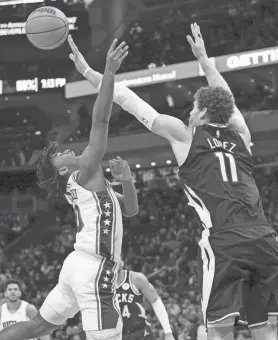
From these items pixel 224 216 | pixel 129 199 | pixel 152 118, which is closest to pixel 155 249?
pixel 129 199

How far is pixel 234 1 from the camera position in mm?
22406

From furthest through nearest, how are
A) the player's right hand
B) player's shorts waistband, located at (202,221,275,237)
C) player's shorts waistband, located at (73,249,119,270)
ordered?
player's shorts waistband, located at (73,249,119,270), the player's right hand, player's shorts waistband, located at (202,221,275,237)

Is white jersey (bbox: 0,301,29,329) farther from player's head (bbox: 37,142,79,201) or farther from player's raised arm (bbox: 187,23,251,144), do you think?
player's raised arm (bbox: 187,23,251,144)

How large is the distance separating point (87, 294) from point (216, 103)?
1.71 m

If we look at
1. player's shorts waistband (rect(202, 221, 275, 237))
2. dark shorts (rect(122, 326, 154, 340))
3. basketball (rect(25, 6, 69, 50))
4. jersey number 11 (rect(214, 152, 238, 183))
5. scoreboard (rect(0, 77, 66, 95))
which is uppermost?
scoreboard (rect(0, 77, 66, 95))

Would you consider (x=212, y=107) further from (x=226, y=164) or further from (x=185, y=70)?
(x=185, y=70)

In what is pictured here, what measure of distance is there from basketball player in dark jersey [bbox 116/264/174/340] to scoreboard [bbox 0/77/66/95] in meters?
17.2

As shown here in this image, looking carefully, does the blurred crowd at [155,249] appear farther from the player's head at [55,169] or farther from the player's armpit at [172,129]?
the player's armpit at [172,129]

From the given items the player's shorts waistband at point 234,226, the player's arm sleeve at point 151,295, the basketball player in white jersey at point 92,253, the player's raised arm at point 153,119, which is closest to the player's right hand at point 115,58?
the basketball player in white jersey at point 92,253

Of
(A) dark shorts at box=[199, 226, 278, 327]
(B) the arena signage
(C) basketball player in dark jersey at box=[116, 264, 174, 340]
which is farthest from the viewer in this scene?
(B) the arena signage

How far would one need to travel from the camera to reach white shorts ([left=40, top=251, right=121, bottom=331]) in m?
4.64

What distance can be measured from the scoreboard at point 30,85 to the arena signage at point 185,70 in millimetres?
1283

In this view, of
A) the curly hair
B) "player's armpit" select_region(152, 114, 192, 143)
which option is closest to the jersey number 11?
"player's armpit" select_region(152, 114, 192, 143)

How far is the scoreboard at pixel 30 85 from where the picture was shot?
77.6 ft
